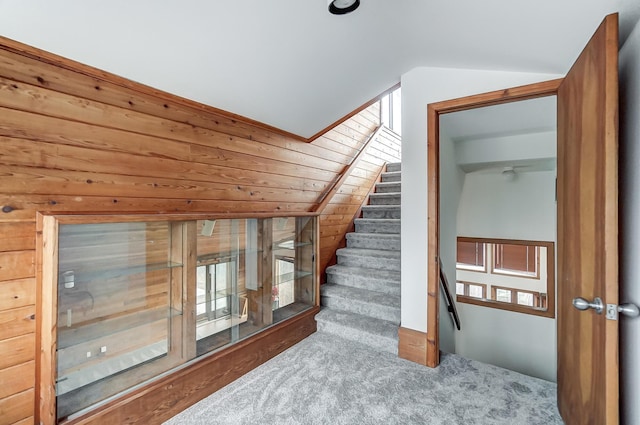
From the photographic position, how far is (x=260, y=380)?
6.73ft

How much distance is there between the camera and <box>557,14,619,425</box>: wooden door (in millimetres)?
1106

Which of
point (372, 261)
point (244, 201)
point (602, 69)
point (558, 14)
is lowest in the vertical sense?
point (372, 261)

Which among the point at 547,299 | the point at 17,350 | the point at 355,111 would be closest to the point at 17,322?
the point at 17,350

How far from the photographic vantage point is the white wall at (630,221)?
1165 mm

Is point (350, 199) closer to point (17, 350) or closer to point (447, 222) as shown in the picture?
point (447, 222)

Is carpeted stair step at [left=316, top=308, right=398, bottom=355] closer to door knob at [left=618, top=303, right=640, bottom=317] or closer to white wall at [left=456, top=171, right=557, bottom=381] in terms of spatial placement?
door knob at [left=618, top=303, right=640, bottom=317]

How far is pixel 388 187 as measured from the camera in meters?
4.27

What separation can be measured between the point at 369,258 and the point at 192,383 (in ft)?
6.81

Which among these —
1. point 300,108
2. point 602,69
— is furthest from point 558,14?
point 300,108

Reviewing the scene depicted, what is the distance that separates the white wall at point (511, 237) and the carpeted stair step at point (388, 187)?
1.46m

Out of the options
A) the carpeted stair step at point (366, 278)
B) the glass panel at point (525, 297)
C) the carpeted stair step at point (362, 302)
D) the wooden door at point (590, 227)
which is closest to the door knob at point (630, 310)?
the wooden door at point (590, 227)

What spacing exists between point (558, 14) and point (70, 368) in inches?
105

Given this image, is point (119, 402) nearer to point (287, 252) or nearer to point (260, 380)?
point (260, 380)

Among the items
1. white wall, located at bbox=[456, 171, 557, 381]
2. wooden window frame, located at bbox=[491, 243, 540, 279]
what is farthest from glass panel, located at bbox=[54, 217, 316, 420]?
wooden window frame, located at bbox=[491, 243, 540, 279]
